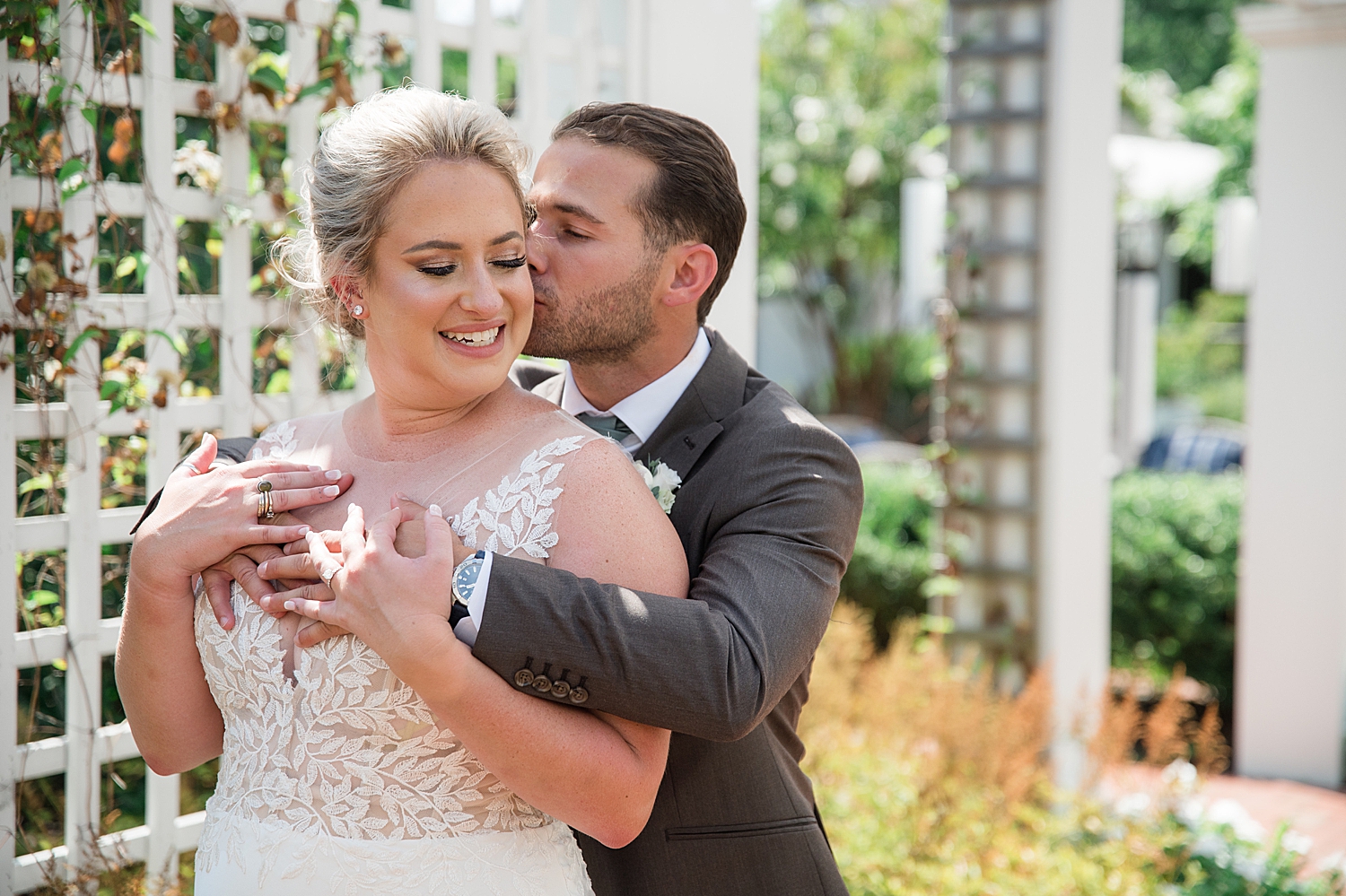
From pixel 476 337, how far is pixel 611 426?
0.54 metres

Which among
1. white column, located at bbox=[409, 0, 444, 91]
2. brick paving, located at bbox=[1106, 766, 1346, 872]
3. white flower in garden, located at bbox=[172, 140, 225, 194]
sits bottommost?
brick paving, located at bbox=[1106, 766, 1346, 872]

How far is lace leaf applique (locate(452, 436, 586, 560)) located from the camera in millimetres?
1718

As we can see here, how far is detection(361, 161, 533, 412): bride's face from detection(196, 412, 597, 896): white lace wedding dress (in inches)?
5.4

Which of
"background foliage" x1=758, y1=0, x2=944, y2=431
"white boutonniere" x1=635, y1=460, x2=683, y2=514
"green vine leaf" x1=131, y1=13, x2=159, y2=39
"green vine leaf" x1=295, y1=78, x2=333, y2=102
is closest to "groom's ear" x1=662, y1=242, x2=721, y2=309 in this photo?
"white boutonniere" x1=635, y1=460, x2=683, y2=514

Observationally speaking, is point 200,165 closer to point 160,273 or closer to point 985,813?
point 160,273

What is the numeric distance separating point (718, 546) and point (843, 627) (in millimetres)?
3316

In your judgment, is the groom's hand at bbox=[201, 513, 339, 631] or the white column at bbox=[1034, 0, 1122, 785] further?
the white column at bbox=[1034, 0, 1122, 785]

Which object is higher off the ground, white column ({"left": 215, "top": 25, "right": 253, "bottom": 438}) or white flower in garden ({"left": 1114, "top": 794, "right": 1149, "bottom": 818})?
white column ({"left": 215, "top": 25, "right": 253, "bottom": 438})

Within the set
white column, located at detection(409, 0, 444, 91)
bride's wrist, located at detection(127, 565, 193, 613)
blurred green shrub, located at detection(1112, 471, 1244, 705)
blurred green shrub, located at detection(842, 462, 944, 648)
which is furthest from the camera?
blurred green shrub, located at detection(842, 462, 944, 648)

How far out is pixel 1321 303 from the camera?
19.1 feet

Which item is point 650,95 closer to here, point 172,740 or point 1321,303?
point 172,740

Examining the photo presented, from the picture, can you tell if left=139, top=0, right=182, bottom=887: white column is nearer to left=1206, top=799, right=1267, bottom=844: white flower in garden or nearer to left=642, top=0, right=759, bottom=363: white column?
left=642, top=0, right=759, bottom=363: white column

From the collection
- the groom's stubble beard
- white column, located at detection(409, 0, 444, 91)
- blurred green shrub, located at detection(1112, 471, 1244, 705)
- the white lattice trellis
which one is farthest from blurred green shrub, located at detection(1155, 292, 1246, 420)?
the groom's stubble beard

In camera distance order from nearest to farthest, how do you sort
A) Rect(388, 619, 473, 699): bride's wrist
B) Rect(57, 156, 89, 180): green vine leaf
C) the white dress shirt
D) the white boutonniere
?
Rect(388, 619, 473, 699): bride's wrist, the white boutonniere, the white dress shirt, Rect(57, 156, 89, 180): green vine leaf
